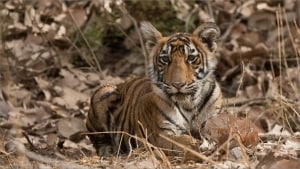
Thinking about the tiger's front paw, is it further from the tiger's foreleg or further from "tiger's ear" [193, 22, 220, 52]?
"tiger's ear" [193, 22, 220, 52]

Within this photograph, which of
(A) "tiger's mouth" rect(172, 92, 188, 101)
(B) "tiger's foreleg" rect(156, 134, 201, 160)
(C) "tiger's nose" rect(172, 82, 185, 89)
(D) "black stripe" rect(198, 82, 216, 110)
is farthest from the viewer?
(D) "black stripe" rect(198, 82, 216, 110)

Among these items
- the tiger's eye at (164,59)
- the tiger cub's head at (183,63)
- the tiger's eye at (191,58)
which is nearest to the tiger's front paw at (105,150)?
the tiger cub's head at (183,63)

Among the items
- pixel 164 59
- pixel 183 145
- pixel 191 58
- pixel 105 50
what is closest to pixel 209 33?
pixel 191 58

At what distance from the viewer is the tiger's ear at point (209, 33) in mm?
7422

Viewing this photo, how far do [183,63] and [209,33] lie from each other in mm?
465

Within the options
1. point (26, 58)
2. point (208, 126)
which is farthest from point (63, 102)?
point (208, 126)

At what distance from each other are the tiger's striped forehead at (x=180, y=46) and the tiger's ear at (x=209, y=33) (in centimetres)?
14

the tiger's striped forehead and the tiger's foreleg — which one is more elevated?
the tiger's striped forehead

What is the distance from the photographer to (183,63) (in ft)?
23.4

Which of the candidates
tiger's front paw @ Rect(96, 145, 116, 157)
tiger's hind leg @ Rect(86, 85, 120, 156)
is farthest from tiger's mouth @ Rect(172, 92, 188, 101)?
tiger's hind leg @ Rect(86, 85, 120, 156)

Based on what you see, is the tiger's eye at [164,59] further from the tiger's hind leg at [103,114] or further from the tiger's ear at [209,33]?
the tiger's hind leg at [103,114]

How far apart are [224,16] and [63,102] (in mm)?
2710

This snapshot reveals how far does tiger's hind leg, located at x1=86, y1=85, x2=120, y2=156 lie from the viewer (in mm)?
8336

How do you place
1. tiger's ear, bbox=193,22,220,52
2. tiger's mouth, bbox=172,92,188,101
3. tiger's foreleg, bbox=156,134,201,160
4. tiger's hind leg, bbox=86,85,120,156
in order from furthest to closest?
tiger's hind leg, bbox=86,85,120,156, tiger's ear, bbox=193,22,220,52, tiger's mouth, bbox=172,92,188,101, tiger's foreleg, bbox=156,134,201,160
